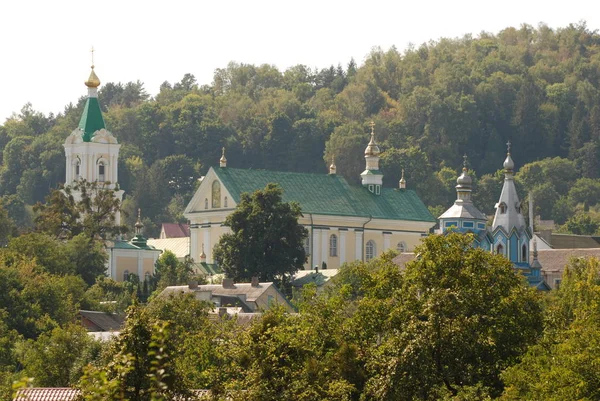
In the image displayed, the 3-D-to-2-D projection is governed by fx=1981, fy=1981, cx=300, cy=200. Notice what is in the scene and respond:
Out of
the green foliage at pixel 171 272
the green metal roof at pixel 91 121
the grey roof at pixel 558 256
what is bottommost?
the green foliage at pixel 171 272

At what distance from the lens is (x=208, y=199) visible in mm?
95125

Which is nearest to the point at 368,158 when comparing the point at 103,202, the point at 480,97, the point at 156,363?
the point at 103,202

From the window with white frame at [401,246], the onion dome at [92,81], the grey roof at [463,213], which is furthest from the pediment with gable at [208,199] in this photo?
the grey roof at [463,213]

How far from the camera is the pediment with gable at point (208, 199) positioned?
93750 mm

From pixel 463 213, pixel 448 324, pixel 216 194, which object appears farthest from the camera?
pixel 216 194

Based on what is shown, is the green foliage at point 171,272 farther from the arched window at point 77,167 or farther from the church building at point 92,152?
the arched window at point 77,167

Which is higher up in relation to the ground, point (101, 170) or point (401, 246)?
point (101, 170)

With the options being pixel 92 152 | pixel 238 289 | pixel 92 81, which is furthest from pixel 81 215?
pixel 238 289

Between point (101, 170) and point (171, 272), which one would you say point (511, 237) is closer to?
point (171, 272)

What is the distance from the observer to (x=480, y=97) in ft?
523

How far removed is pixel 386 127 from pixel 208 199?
59066 millimetres

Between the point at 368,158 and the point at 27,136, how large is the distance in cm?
6024

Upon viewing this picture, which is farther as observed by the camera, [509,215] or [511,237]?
[509,215]

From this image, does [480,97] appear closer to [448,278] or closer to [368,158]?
[368,158]
